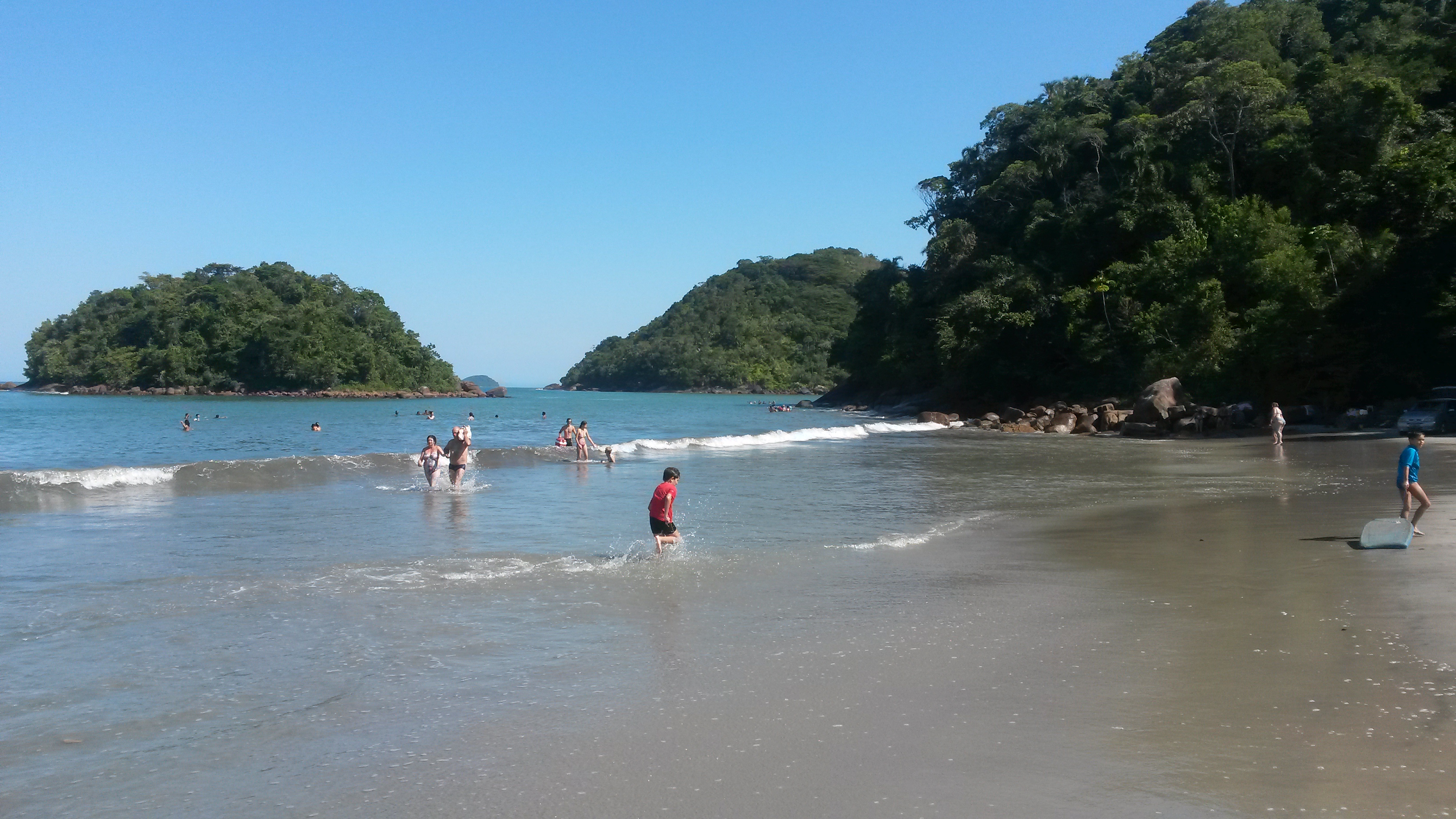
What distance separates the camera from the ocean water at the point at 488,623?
17.4 ft

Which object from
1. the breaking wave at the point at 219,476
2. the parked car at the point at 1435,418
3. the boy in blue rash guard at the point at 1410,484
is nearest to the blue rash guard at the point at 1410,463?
the boy in blue rash guard at the point at 1410,484

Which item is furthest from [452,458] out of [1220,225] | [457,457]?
[1220,225]

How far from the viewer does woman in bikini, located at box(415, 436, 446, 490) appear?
20625 millimetres

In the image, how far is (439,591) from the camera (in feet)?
32.5

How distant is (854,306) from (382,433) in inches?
4847

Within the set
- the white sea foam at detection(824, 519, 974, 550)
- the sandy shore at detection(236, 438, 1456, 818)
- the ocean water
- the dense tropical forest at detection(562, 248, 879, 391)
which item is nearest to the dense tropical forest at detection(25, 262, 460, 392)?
the dense tropical forest at detection(562, 248, 879, 391)

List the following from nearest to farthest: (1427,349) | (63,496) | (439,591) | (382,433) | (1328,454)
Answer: (439,591), (63,496), (1328,454), (1427,349), (382,433)

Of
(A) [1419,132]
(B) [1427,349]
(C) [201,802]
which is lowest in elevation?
(C) [201,802]

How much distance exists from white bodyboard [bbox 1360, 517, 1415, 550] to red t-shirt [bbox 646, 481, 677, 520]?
7.48m

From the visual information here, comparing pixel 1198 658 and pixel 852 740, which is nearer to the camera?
pixel 852 740

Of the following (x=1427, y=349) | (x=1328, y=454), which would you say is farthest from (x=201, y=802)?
(x=1427, y=349)

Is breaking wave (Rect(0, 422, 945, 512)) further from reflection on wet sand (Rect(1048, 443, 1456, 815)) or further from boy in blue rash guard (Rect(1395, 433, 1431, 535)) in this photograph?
boy in blue rash guard (Rect(1395, 433, 1431, 535))

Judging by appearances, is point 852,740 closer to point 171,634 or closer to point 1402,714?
point 1402,714

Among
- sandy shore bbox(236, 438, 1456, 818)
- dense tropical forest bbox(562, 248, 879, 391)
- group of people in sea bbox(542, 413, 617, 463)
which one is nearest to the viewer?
sandy shore bbox(236, 438, 1456, 818)
